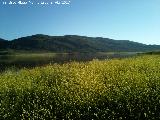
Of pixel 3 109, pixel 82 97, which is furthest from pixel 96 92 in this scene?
pixel 3 109

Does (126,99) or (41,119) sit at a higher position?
(126,99)

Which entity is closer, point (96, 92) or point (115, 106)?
point (115, 106)

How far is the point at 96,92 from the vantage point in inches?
615

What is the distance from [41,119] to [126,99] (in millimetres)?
3590

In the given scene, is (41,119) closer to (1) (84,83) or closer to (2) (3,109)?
(2) (3,109)

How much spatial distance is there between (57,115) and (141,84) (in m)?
4.49

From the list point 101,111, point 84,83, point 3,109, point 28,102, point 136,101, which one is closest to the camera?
point 101,111

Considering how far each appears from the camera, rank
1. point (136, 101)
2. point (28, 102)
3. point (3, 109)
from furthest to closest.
→ point (28, 102)
point (3, 109)
point (136, 101)

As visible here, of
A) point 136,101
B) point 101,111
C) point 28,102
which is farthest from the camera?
point 28,102

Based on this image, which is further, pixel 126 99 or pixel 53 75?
pixel 53 75

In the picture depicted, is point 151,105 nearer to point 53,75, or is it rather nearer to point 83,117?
point 83,117

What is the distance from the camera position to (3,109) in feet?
48.4

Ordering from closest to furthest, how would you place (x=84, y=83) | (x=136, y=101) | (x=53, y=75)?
(x=136, y=101), (x=84, y=83), (x=53, y=75)

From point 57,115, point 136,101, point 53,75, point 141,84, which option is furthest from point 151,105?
point 53,75
